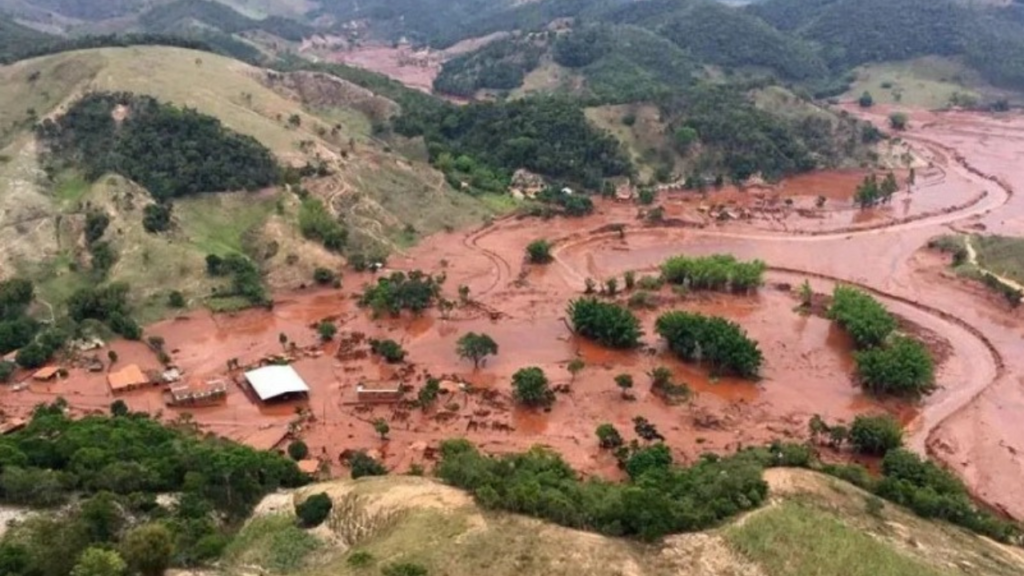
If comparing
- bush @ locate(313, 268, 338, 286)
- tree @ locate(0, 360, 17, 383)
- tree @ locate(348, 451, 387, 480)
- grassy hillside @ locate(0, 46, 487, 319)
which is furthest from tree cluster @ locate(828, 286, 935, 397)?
tree @ locate(0, 360, 17, 383)

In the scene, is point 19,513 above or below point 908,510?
above

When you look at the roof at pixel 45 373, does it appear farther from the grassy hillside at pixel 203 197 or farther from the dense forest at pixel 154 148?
the dense forest at pixel 154 148

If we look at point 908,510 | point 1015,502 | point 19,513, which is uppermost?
point 19,513

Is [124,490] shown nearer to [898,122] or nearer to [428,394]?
[428,394]

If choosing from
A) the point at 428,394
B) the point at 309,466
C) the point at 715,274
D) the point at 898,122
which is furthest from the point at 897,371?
the point at 898,122

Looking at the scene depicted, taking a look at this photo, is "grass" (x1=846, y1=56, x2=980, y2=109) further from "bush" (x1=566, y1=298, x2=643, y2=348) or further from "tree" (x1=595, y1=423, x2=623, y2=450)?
"tree" (x1=595, y1=423, x2=623, y2=450)

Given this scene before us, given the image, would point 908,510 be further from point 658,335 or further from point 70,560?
point 70,560

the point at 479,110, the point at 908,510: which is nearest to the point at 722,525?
the point at 908,510
